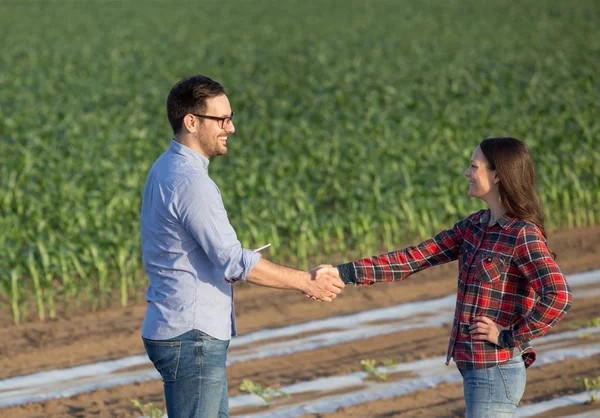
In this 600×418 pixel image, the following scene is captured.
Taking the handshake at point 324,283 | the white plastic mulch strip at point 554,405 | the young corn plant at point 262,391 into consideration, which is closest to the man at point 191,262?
the handshake at point 324,283

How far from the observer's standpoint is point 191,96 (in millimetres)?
4047

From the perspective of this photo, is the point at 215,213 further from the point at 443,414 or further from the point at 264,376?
the point at 264,376

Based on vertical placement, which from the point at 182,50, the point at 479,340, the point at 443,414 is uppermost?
the point at 182,50

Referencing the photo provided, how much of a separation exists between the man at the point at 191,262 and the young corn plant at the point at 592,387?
9.85 feet

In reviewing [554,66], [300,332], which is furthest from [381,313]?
[554,66]

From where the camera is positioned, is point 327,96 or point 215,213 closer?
point 215,213

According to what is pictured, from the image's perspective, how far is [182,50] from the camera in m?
27.4

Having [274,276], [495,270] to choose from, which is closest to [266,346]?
[274,276]

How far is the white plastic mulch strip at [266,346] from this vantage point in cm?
680

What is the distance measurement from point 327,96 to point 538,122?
13.8 ft

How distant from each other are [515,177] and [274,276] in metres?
1.13

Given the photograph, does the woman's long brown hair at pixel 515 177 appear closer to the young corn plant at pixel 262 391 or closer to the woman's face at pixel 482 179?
the woman's face at pixel 482 179

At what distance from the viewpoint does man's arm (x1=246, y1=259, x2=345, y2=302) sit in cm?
409

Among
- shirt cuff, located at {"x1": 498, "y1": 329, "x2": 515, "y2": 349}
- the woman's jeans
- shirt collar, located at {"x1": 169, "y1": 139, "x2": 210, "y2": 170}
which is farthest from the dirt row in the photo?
shirt collar, located at {"x1": 169, "y1": 139, "x2": 210, "y2": 170}
